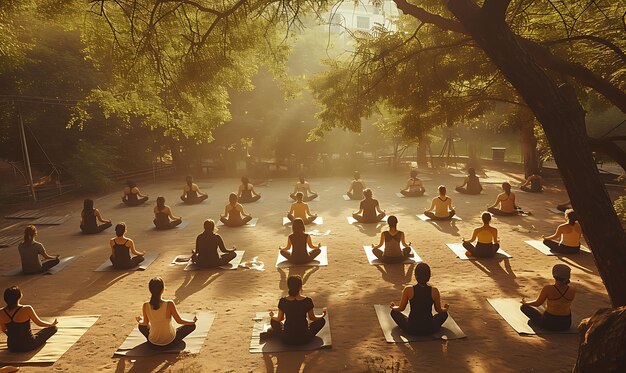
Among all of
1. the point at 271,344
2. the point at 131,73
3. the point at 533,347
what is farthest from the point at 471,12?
the point at 131,73

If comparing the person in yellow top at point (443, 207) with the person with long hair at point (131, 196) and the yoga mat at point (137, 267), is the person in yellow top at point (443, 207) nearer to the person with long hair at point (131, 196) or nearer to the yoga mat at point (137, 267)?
the yoga mat at point (137, 267)

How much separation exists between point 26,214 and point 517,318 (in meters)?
18.3

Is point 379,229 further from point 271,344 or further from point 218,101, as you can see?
point 271,344

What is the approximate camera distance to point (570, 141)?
15.5ft

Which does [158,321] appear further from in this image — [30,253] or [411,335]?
[30,253]

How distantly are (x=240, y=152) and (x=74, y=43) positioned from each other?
11970 mm

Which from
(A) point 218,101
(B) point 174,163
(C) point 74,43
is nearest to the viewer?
(A) point 218,101

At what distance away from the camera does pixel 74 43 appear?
22.0 meters

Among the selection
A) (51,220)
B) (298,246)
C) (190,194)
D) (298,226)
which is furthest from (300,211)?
(51,220)

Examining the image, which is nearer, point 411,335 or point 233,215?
point 411,335

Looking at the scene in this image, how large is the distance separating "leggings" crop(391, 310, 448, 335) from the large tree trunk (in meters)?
2.77

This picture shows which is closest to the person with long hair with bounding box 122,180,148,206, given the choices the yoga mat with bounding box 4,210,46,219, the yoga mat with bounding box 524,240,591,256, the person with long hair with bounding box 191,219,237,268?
the yoga mat with bounding box 4,210,46,219

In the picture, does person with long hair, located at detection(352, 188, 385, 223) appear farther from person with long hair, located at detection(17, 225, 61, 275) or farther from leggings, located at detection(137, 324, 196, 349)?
person with long hair, located at detection(17, 225, 61, 275)

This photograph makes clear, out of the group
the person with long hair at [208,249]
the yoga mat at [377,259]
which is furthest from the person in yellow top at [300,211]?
the person with long hair at [208,249]
